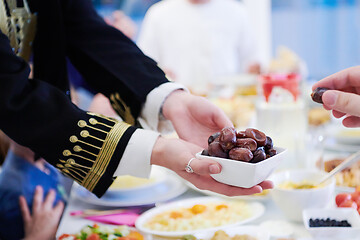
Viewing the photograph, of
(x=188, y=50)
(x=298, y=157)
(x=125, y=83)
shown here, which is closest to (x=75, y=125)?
(x=125, y=83)

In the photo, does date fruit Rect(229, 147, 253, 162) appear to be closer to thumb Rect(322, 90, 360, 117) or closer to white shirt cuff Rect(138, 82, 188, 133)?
thumb Rect(322, 90, 360, 117)

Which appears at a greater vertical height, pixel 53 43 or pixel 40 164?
pixel 53 43

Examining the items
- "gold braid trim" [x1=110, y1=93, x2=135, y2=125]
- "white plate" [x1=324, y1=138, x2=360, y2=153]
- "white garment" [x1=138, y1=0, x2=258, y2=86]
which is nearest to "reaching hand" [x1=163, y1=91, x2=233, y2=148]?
"gold braid trim" [x1=110, y1=93, x2=135, y2=125]

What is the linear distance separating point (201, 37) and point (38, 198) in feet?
11.0

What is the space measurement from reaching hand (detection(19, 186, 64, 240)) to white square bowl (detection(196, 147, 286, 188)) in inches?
21.1

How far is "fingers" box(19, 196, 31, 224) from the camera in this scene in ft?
4.06

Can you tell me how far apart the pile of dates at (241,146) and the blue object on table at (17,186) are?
2.02 feet

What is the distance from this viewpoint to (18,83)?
1.01 meters

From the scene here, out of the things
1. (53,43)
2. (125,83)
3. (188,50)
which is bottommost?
(188,50)

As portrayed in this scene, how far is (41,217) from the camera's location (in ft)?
4.08

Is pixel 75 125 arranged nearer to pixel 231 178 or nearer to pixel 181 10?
pixel 231 178

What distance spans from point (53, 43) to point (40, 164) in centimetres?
40

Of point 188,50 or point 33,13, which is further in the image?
point 188,50

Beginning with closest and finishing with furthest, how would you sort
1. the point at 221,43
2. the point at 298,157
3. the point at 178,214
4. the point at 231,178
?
the point at 231,178, the point at 178,214, the point at 298,157, the point at 221,43
